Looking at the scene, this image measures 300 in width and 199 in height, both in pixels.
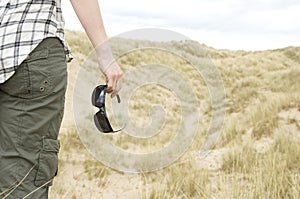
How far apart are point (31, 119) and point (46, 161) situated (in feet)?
0.60

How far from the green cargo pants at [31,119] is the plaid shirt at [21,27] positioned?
3cm

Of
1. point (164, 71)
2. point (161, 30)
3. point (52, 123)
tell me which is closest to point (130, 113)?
point (164, 71)

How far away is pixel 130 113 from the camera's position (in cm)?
1148

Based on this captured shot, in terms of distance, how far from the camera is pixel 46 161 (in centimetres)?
166

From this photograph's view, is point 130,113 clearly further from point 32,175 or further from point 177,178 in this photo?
point 32,175

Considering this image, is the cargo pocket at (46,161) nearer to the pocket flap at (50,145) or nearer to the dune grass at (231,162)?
the pocket flap at (50,145)

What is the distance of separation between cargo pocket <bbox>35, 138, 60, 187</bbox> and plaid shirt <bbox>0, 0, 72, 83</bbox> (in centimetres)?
34

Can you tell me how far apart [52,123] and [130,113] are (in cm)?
983

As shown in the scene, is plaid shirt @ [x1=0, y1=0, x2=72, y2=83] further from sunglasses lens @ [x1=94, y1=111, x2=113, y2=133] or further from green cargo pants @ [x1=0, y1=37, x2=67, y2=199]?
sunglasses lens @ [x1=94, y1=111, x2=113, y2=133]

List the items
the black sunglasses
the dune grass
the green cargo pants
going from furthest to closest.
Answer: the dune grass < the black sunglasses < the green cargo pants

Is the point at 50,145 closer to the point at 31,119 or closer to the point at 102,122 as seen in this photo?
the point at 31,119

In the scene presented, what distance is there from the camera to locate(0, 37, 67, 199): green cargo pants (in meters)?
1.58

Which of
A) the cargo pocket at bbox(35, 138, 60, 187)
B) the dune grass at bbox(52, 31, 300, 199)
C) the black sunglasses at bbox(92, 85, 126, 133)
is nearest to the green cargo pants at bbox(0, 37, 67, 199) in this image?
the cargo pocket at bbox(35, 138, 60, 187)

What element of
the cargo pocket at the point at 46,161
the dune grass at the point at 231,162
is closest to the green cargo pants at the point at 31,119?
the cargo pocket at the point at 46,161
